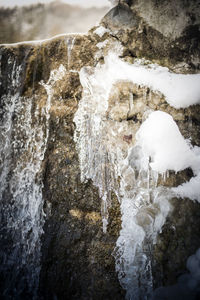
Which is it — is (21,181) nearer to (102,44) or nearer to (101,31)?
(102,44)

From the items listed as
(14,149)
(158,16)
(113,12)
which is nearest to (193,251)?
(14,149)

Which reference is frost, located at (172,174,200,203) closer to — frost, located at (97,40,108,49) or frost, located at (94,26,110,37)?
frost, located at (97,40,108,49)

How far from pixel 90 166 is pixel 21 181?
1.15 m

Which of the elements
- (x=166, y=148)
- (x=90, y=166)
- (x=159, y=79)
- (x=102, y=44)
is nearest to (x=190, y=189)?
(x=166, y=148)

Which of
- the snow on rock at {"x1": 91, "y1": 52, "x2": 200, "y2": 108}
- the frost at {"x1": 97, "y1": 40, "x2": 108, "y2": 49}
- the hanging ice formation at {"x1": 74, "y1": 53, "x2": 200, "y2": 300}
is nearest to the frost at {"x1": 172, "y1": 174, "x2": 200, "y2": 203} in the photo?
the hanging ice formation at {"x1": 74, "y1": 53, "x2": 200, "y2": 300}

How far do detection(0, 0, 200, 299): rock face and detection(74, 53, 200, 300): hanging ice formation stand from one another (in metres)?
0.01

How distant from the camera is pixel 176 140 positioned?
2.97 meters

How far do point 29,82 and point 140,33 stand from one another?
1.90m

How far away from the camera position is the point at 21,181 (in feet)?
11.1

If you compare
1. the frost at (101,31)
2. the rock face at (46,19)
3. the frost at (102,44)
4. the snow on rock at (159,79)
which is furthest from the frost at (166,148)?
the rock face at (46,19)

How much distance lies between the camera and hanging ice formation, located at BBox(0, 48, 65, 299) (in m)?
3.24

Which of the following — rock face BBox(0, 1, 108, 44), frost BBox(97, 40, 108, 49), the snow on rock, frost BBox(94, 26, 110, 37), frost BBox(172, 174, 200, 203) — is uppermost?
rock face BBox(0, 1, 108, 44)

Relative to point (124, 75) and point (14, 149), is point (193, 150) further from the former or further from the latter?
point (14, 149)

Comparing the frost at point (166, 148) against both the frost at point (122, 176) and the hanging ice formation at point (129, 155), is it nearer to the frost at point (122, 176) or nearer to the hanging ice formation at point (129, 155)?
the hanging ice formation at point (129, 155)
